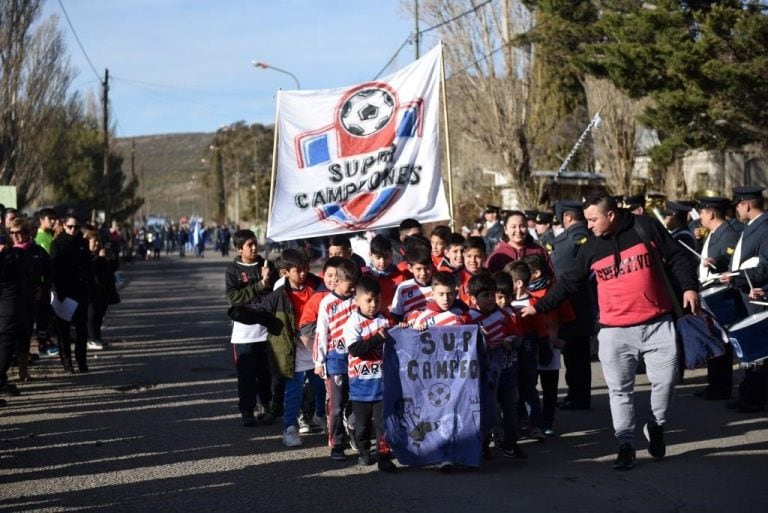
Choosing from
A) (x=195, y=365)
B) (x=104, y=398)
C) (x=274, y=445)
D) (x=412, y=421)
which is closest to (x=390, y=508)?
(x=412, y=421)

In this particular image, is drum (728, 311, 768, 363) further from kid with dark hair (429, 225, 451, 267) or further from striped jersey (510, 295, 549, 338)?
kid with dark hair (429, 225, 451, 267)

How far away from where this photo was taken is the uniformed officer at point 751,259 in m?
9.99

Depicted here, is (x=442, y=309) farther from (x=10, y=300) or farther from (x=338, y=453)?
(x=10, y=300)

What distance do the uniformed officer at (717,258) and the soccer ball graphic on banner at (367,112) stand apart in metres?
3.30

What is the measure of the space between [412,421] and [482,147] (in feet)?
94.9

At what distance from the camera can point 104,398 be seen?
11.7m

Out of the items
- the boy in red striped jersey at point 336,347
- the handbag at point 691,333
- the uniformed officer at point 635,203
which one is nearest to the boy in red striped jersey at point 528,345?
the handbag at point 691,333

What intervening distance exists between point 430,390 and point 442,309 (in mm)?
593

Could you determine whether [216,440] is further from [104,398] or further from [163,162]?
[163,162]

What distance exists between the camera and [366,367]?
8.14 meters

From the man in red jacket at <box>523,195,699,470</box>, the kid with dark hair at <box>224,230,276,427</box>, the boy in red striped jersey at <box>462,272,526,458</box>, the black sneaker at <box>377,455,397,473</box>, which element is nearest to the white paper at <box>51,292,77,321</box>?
the kid with dark hair at <box>224,230,276,427</box>

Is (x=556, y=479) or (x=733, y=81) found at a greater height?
(x=733, y=81)

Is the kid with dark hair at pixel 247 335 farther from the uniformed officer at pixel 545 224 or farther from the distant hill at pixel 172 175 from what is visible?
the distant hill at pixel 172 175

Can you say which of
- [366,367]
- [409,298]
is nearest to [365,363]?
[366,367]
